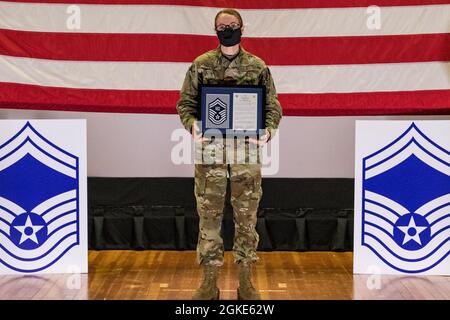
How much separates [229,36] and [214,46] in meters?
0.92

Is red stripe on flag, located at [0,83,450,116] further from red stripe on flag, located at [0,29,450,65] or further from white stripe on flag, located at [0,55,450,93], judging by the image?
red stripe on flag, located at [0,29,450,65]

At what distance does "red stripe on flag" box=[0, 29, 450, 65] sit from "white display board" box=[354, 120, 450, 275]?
19.8 inches

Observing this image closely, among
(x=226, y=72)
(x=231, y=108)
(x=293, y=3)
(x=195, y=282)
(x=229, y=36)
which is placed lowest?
(x=195, y=282)

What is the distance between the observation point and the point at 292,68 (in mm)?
4910

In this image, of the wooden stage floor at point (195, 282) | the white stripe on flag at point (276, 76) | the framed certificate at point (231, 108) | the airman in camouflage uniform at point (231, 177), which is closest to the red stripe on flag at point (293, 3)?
the white stripe on flag at point (276, 76)

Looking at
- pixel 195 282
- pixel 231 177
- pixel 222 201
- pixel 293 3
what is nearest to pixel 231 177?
pixel 231 177

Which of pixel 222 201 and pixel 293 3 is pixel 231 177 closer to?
pixel 222 201

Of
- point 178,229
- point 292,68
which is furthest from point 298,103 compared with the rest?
point 178,229

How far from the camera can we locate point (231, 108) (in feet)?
13.0

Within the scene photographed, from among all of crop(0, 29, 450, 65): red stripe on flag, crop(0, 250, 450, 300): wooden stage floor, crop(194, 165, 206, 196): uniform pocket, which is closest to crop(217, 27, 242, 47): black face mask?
crop(194, 165, 206, 196): uniform pocket

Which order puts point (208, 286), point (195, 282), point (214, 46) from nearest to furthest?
point (208, 286) < point (195, 282) < point (214, 46)

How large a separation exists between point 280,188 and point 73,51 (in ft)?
5.31

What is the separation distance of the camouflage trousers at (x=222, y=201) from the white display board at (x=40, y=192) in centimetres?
90

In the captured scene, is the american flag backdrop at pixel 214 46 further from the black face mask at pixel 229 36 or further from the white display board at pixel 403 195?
the black face mask at pixel 229 36
